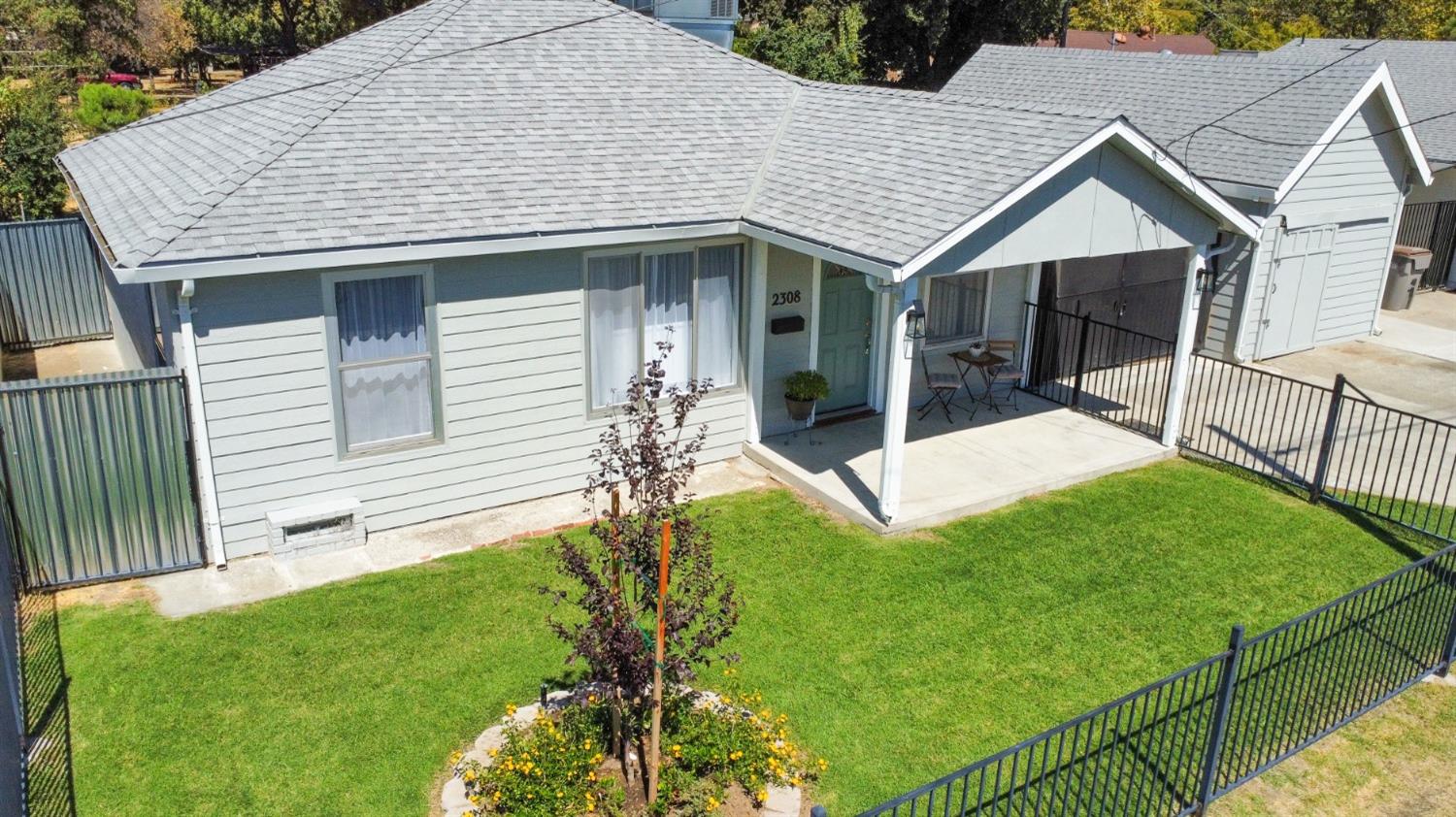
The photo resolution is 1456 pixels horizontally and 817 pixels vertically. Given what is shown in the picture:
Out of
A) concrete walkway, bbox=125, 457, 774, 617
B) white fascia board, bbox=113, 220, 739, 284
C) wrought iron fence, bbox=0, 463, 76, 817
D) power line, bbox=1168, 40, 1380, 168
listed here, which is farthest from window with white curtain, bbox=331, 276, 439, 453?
power line, bbox=1168, 40, 1380, 168

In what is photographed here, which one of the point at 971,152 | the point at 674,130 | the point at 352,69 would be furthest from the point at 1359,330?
the point at 352,69

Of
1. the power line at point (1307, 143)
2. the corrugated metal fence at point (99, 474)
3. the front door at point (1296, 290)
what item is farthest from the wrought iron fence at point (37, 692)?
the front door at point (1296, 290)

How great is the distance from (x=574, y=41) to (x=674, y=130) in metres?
2.01

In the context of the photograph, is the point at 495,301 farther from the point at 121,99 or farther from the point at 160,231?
the point at 121,99

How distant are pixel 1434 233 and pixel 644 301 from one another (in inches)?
725

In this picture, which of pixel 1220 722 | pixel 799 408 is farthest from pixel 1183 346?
pixel 1220 722

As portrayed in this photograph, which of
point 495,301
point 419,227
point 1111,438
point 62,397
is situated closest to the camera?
point 62,397

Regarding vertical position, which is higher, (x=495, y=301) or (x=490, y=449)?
(x=495, y=301)

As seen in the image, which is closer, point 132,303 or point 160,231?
point 160,231

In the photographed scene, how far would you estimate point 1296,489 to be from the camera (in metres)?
12.3

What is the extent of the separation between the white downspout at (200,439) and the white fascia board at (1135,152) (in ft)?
20.7

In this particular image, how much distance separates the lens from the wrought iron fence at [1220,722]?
668 cm

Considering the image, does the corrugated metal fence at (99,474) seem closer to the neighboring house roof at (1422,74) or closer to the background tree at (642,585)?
the background tree at (642,585)

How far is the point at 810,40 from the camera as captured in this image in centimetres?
3150
